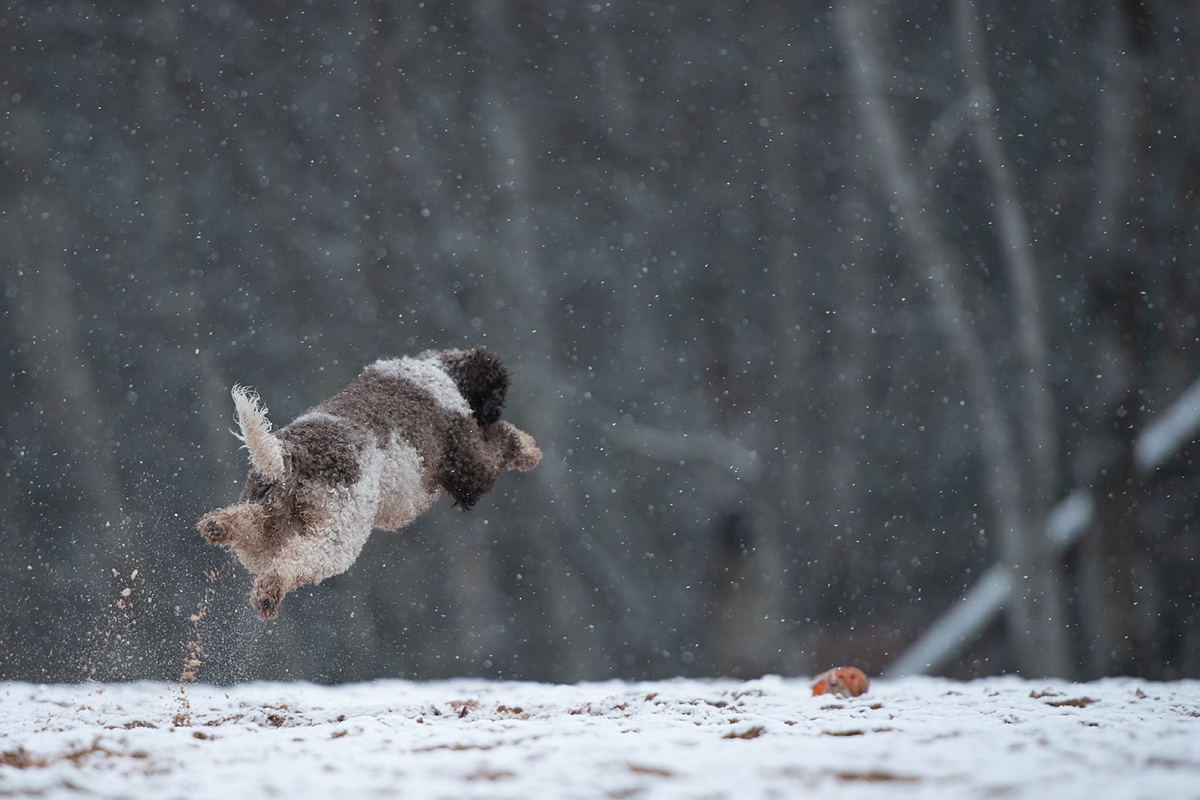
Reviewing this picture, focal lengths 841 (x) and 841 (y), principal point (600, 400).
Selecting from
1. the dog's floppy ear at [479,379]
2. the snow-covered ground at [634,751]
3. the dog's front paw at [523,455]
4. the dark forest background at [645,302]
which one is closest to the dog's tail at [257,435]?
the snow-covered ground at [634,751]

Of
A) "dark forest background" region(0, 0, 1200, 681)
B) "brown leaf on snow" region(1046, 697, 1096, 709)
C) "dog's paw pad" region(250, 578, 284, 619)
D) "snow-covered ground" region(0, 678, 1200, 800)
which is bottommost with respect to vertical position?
"snow-covered ground" region(0, 678, 1200, 800)

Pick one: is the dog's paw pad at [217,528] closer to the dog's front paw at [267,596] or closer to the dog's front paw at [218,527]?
the dog's front paw at [218,527]

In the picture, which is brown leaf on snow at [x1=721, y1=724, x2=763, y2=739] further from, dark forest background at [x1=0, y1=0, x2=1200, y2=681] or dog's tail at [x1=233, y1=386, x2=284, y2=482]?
dark forest background at [x1=0, y1=0, x2=1200, y2=681]

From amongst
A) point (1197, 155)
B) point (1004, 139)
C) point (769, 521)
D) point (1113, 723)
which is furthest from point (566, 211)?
point (1113, 723)

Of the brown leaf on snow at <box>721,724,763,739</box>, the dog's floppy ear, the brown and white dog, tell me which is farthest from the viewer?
the dog's floppy ear

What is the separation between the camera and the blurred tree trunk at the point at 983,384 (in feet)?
21.6

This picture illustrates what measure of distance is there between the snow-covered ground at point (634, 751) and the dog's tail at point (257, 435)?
78cm

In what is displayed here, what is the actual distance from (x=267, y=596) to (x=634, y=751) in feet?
4.10

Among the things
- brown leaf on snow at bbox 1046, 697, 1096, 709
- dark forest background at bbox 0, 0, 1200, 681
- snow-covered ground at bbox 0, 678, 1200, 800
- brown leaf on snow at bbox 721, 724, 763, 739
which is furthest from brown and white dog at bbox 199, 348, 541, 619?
dark forest background at bbox 0, 0, 1200, 681

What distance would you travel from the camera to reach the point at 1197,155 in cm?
649

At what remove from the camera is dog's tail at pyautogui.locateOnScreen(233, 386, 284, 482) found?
8.51ft

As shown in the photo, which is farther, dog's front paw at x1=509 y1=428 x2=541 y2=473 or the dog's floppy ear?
dog's front paw at x1=509 y1=428 x2=541 y2=473

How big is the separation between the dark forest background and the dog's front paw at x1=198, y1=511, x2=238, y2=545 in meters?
3.58

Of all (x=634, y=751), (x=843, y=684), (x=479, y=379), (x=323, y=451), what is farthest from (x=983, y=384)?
(x=634, y=751)
